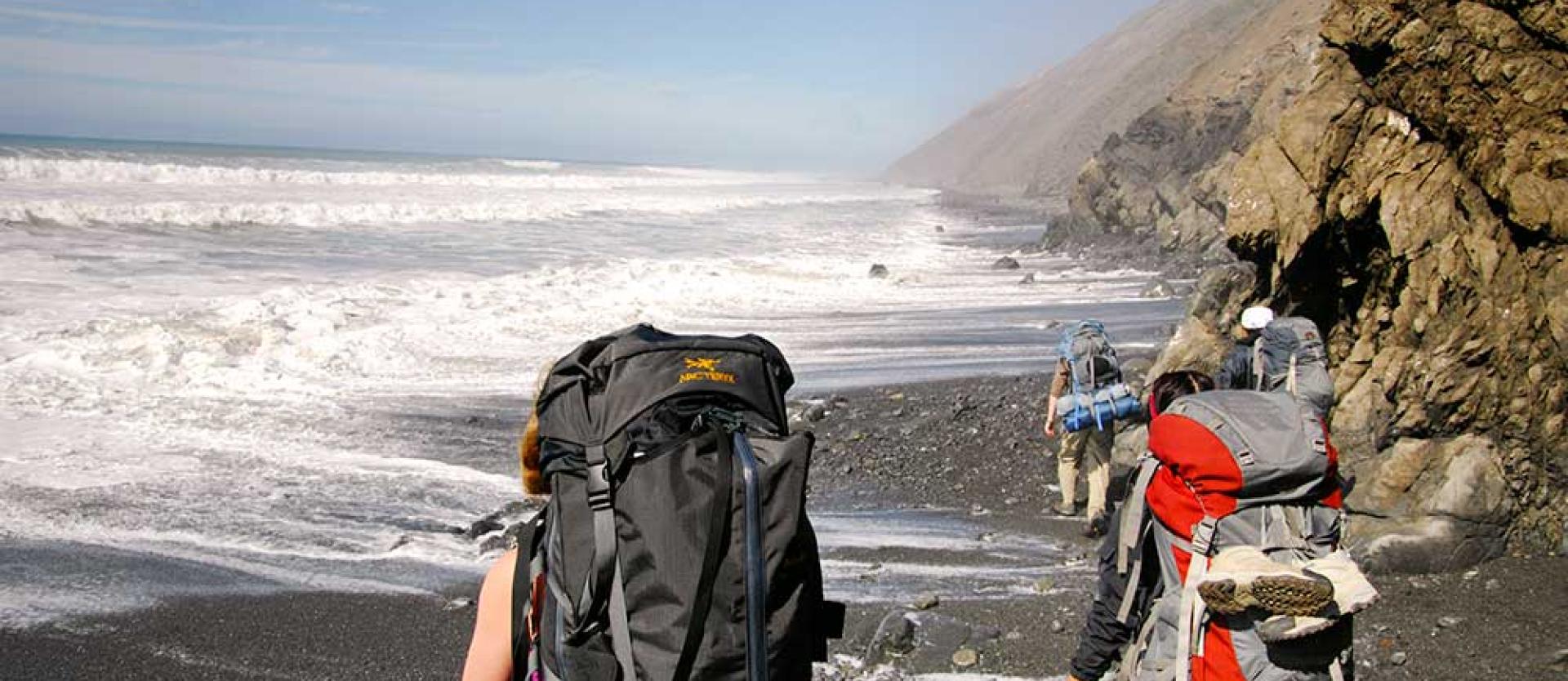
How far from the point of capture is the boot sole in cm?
283

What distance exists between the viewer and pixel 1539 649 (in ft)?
18.8

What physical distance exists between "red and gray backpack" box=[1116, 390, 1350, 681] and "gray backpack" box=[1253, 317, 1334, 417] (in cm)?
331

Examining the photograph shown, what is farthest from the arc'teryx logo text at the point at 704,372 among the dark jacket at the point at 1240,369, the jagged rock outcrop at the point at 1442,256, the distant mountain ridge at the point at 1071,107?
the distant mountain ridge at the point at 1071,107

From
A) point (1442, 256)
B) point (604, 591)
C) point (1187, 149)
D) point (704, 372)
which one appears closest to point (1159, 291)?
point (1442, 256)

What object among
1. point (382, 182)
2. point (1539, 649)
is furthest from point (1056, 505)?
point (382, 182)

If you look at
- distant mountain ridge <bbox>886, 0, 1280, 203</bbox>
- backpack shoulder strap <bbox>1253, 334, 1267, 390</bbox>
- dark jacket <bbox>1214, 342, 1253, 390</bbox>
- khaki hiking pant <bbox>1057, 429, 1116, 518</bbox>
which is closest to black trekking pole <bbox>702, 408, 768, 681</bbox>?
backpack shoulder strap <bbox>1253, 334, 1267, 390</bbox>

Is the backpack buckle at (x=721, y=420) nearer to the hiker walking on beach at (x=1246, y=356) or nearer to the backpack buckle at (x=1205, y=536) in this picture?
the backpack buckle at (x=1205, y=536)

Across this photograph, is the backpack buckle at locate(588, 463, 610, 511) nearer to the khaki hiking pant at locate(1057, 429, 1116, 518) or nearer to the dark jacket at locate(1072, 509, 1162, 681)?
the dark jacket at locate(1072, 509, 1162, 681)

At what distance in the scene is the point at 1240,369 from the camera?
266 inches

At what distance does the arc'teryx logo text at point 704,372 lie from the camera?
8.11 ft

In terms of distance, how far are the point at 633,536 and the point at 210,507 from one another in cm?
725

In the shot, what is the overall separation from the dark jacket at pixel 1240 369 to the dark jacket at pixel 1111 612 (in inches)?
137

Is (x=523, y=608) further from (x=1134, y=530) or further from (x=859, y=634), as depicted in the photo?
(x=859, y=634)

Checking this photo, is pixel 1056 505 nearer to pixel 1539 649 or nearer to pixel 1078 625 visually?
pixel 1078 625
